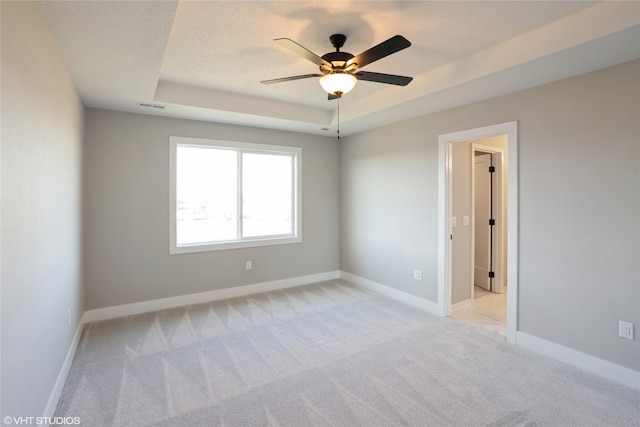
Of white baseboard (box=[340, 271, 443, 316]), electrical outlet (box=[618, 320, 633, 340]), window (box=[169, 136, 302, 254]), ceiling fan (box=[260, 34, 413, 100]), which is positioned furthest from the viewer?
window (box=[169, 136, 302, 254])

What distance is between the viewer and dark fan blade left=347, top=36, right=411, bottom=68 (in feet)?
5.97

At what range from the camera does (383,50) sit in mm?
1960

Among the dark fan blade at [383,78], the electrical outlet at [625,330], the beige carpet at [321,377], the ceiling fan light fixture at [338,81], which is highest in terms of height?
the dark fan blade at [383,78]

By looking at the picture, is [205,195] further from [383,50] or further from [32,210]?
[383,50]

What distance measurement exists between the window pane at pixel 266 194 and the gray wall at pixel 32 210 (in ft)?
7.49

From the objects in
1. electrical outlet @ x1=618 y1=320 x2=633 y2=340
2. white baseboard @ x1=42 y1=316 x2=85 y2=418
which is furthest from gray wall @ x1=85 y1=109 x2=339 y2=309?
electrical outlet @ x1=618 y1=320 x2=633 y2=340

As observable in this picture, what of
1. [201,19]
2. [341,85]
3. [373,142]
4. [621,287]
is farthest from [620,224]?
[201,19]

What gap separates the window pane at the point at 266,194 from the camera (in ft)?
15.4

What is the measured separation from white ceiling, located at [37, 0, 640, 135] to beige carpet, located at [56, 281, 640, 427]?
2.47 metres

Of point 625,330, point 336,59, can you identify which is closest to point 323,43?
point 336,59

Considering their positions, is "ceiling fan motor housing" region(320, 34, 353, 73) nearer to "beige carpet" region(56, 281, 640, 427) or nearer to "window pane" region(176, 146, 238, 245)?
"beige carpet" region(56, 281, 640, 427)

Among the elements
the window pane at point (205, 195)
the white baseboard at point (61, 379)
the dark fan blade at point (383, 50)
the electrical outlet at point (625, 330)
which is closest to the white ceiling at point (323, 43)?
the dark fan blade at point (383, 50)

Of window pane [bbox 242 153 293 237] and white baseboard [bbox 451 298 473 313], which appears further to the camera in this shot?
window pane [bbox 242 153 293 237]

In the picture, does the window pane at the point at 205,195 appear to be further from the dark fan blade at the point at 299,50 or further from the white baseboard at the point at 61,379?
the dark fan blade at the point at 299,50
